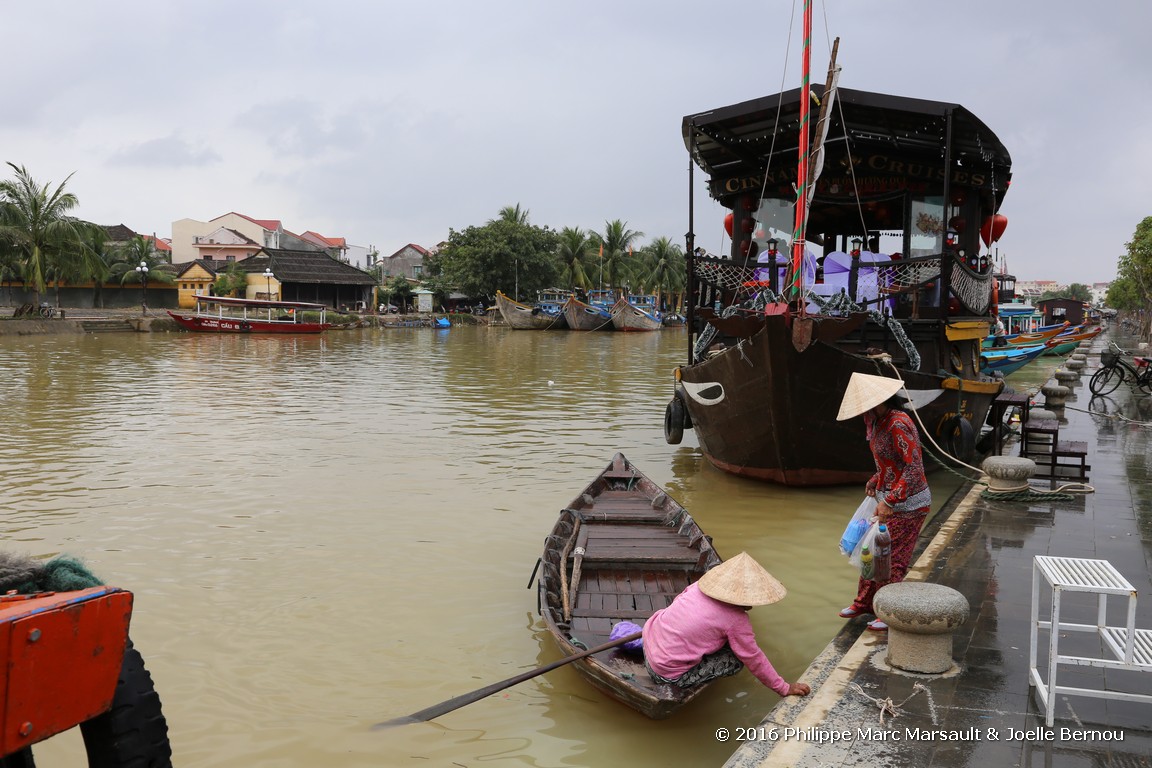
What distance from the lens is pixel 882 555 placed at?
16.3ft

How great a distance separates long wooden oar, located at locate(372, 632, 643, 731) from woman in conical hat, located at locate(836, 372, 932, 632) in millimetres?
1666

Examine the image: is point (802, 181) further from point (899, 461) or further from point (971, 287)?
point (899, 461)

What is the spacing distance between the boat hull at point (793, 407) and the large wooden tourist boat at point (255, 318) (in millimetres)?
35291

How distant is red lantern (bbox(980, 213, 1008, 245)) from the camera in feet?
41.2

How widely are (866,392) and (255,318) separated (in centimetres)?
4350

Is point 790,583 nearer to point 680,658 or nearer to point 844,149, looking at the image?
point 680,658

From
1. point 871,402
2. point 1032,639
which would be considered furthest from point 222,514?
point 1032,639

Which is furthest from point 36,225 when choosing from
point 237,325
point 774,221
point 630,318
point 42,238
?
point 774,221

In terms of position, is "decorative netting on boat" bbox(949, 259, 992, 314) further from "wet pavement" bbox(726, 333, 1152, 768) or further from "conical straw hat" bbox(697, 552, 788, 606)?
"conical straw hat" bbox(697, 552, 788, 606)

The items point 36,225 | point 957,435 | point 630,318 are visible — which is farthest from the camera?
point 630,318

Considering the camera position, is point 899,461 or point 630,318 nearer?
point 899,461

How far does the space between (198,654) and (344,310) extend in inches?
2087

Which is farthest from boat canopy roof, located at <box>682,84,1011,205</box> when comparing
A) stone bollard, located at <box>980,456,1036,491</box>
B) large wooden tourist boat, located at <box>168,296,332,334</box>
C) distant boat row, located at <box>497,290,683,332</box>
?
distant boat row, located at <box>497,290,683,332</box>

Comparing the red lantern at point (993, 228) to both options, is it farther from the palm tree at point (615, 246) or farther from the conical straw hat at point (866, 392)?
the palm tree at point (615, 246)
